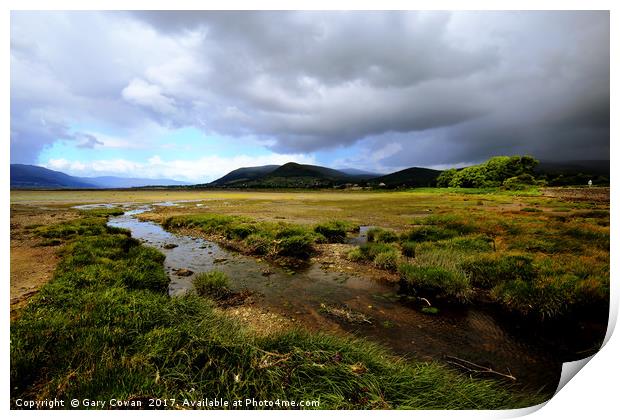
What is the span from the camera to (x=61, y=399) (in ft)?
9.32

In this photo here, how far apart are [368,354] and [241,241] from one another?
10548 millimetres

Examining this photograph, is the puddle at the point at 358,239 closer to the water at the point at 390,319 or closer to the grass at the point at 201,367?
the water at the point at 390,319

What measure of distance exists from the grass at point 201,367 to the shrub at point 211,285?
7.94 ft

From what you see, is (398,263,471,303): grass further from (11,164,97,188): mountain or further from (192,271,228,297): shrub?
(11,164,97,188): mountain

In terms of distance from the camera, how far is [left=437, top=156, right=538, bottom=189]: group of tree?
991cm

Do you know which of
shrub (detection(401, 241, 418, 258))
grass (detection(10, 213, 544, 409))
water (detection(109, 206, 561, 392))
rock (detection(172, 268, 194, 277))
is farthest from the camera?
shrub (detection(401, 241, 418, 258))

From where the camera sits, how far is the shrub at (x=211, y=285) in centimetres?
677

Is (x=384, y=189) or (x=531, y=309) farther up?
(x=384, y=189)

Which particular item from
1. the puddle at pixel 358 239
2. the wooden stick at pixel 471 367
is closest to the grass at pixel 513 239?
the puddle at pixel 358 239

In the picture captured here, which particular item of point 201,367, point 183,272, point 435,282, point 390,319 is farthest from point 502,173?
point 183,272

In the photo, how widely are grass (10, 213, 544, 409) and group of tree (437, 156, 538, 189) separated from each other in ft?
32.0

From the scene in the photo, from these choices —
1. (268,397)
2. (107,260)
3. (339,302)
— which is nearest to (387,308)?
(339,302)

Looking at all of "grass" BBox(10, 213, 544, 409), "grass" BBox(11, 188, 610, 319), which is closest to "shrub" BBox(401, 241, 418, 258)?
"grass" BBox(11, 188, 610, 319)

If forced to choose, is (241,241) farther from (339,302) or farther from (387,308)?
(387,308)
